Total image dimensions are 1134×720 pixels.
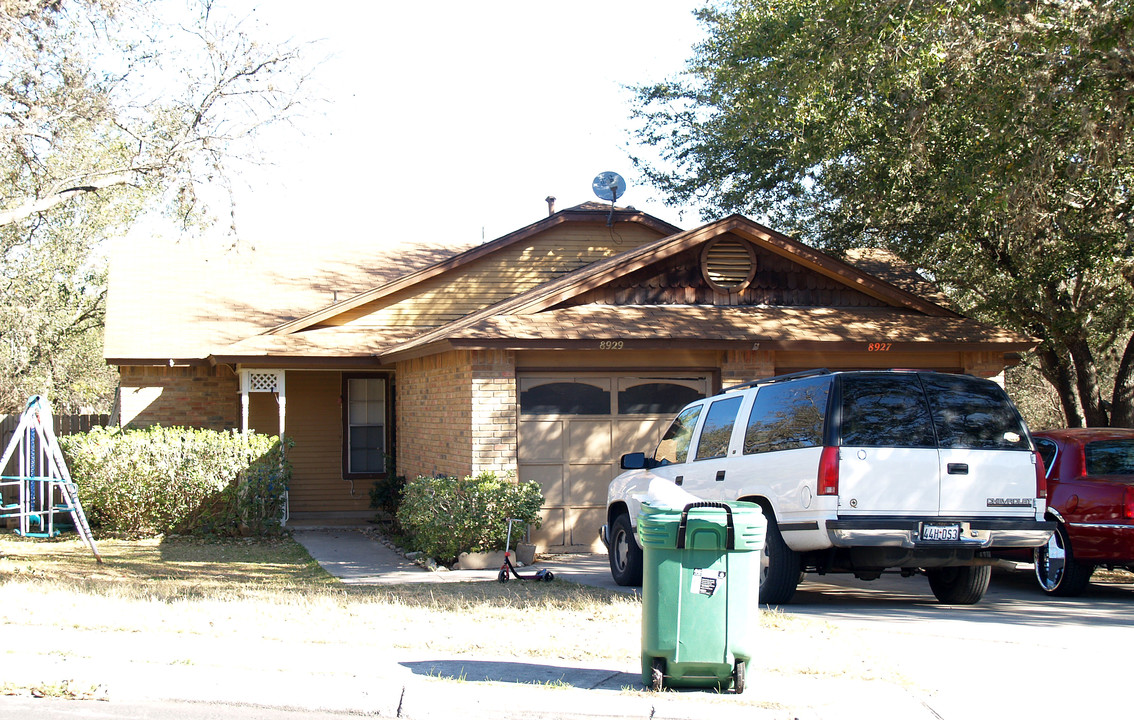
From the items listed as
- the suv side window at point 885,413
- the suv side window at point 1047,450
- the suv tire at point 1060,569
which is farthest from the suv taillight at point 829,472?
the suv side window at point 1047,450

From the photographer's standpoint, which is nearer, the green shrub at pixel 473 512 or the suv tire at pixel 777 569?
the suv tire at pixel 777 569

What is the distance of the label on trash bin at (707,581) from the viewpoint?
6.24 meters

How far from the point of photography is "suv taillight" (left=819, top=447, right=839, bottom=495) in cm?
829

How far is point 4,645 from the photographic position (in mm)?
7277

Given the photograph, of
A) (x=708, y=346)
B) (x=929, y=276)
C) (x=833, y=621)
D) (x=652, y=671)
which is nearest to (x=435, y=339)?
(x=708, y=346)

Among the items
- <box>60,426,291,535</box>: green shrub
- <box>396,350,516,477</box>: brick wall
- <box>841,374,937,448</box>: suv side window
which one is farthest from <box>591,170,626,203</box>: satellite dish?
<box>841,374,937,448</box>: suv side window

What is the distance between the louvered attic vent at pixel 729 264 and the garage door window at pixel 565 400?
2.29m

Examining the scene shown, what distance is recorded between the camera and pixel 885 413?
27.9 feet

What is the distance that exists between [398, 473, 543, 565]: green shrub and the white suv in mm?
3828

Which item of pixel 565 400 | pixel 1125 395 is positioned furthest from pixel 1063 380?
pixel 565 400

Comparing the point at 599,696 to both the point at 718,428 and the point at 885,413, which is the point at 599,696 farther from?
the point at 718,428

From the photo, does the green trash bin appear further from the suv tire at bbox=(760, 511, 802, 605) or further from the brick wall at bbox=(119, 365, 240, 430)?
the brick wall at bbox=(119, 365, 240, 430)

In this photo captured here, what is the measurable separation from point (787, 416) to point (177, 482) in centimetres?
1013

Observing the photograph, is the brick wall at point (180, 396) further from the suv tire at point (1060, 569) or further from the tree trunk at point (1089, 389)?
the tree trunk at point (1089, 389)
